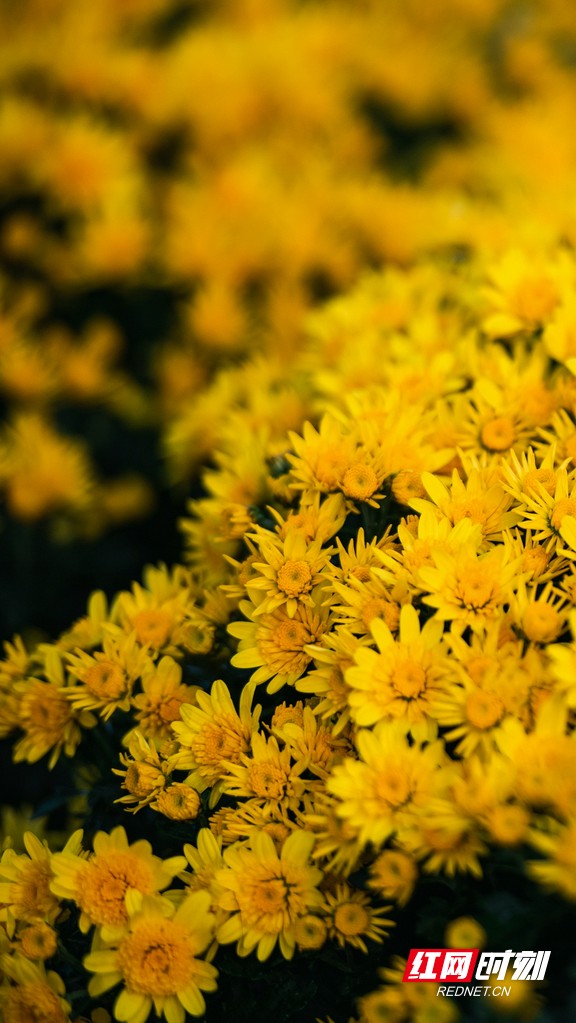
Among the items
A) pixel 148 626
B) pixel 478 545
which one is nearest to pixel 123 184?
pixel 148 626

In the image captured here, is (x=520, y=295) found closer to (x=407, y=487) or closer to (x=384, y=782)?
(x=407, y=487)

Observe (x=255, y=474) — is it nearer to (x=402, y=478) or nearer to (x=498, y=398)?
(x=402, y=478)

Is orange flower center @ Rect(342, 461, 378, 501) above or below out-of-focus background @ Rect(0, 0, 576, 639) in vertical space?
below

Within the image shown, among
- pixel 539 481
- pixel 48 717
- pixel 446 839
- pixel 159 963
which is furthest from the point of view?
pixel 48 717

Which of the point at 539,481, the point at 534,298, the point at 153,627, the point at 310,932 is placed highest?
the point at 534,298

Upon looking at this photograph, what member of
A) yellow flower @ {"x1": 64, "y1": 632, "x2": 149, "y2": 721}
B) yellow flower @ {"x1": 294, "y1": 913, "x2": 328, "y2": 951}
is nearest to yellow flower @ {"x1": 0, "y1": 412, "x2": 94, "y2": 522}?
yellow flower @ {"x1": 64, "y1": 632, "x2": 149, "y2": 721}

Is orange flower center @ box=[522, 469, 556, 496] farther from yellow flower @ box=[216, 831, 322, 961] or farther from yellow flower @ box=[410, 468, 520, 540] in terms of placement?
yellow flower @ box=[216, 831, 322, 961]

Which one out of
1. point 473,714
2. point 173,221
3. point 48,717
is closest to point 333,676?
point 473,714
